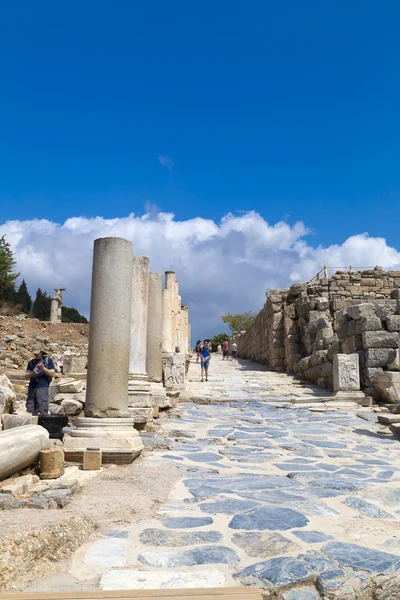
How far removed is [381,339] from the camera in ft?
42.0

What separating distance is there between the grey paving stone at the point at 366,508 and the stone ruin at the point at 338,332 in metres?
7.73

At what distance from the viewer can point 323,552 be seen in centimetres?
325

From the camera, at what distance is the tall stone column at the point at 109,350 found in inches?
252

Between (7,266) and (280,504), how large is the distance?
149 feet

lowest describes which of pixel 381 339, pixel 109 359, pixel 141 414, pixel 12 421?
pixel 141 414

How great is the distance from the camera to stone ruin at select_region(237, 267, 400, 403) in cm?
1276

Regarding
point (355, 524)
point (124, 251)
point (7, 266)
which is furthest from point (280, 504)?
point (7, 266)

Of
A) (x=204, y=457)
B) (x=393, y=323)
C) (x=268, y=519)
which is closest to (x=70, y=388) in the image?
(x=204, y=457)

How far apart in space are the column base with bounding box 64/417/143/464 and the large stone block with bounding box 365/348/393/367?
8138mm

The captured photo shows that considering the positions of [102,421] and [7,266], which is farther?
[7,266]

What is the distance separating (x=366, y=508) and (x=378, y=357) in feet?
29.7

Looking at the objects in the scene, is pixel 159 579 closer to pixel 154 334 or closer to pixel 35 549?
pixel 35 549

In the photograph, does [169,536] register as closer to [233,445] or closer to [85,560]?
[85,560]

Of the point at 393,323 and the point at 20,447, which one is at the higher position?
the point at 393,323
